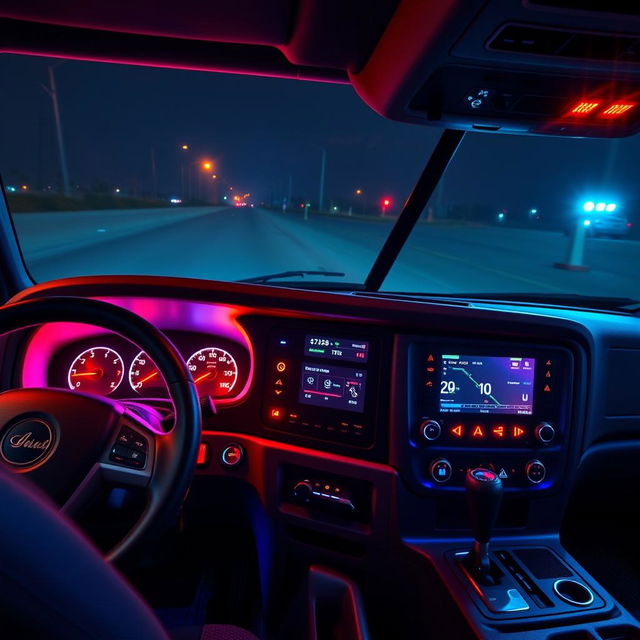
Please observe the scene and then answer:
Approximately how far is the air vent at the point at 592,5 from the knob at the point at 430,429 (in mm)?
1562

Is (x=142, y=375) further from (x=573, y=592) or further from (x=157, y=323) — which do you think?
(x=573, y=592)

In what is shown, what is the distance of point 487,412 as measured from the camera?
2.29 m

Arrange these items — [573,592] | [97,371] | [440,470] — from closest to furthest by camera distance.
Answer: [573,592], [440,470], [97,371]

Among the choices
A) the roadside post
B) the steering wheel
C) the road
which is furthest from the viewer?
the roadside post

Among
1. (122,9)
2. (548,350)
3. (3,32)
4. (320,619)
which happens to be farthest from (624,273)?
(3,32)

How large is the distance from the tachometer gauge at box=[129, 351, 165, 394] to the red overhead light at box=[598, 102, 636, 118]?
7.86 ft

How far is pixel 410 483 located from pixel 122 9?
2.36 metres

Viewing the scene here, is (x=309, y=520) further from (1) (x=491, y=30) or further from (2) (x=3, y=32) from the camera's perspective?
(2) (x=3, y=32)

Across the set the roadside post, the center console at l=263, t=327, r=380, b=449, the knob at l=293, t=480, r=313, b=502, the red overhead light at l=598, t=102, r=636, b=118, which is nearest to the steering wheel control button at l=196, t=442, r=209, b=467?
the center console at l=263, t=327, r=380, b=449

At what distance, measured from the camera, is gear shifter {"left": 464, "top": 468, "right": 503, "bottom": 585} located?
1.92 metres

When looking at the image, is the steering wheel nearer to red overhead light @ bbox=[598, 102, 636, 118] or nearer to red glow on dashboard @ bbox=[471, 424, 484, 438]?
red glow on dashboard @ bbox=[471, 424, 484, 438]

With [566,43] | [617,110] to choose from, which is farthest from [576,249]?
[566,43]

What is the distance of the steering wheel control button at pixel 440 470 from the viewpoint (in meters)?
2.23

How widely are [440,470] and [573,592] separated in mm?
663
